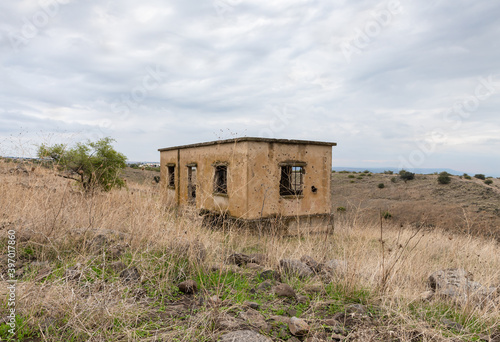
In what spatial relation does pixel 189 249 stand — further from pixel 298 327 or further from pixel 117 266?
pixel 298 327

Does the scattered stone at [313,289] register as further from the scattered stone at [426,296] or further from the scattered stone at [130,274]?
the scattered stone at [130,274]

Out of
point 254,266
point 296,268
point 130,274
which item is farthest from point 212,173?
point 130,274

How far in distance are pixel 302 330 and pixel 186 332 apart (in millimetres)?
935

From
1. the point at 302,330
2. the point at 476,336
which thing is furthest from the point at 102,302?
the point at 476,336

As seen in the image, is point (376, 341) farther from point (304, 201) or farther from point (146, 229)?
point (304, 201)

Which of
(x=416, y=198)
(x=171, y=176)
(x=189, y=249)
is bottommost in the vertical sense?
(x=416, y=198)

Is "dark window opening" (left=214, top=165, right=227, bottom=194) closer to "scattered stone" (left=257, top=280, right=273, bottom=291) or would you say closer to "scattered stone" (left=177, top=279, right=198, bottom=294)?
"scattered stone" (left=257, top=280, right=273, bottom=291)

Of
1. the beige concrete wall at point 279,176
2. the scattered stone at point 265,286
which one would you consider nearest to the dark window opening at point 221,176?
the beige concrete wall at point 279,176

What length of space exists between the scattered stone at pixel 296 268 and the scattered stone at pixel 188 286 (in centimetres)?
123

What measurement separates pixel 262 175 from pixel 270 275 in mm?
6175

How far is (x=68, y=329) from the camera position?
2207 millimetres

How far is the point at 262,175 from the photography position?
9758 mm

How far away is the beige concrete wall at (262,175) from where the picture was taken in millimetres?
9539

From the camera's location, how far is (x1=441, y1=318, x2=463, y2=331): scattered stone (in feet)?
9.14
